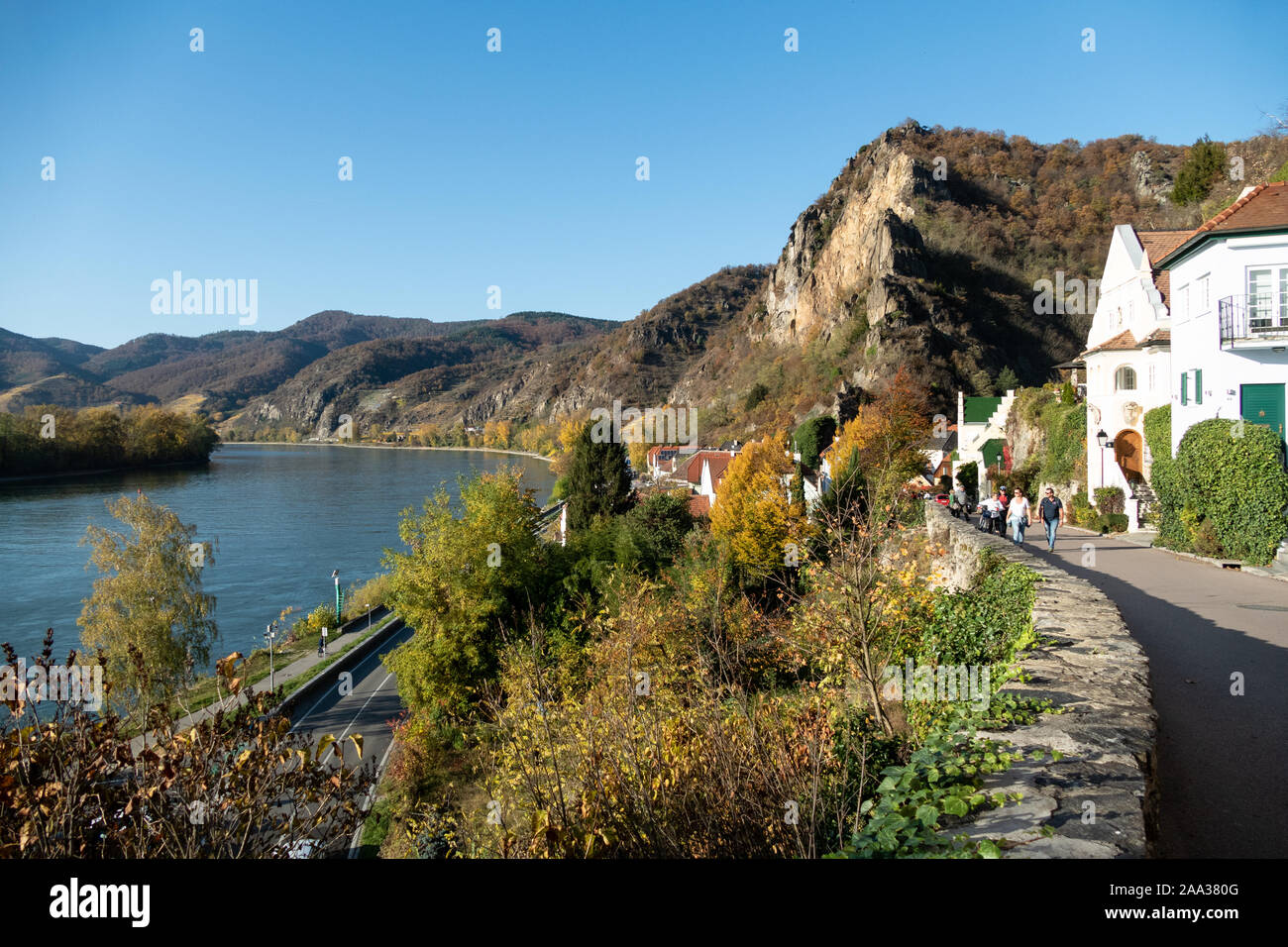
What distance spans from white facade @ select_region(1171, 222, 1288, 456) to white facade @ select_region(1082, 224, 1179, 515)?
15.9 ft

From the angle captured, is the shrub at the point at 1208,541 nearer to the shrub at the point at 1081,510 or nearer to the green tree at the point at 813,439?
the shrub at the point at 1081,510

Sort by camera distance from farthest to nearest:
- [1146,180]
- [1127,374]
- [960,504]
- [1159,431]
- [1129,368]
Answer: [1146,180]
[1127,374]
[1129,368]
[960,504]
[1159,431]

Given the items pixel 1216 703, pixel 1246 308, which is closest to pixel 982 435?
pixel 1246 308

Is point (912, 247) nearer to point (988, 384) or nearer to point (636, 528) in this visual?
point (988, 384)

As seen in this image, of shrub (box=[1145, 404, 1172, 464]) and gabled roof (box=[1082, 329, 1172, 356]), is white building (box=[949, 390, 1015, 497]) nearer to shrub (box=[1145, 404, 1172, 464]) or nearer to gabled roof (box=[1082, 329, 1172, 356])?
gabled roof (box=[1082, 329, 1172, 356])

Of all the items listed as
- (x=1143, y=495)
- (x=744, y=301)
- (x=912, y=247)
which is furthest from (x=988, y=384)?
(x=744, y=301)

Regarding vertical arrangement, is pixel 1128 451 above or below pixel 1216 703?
above

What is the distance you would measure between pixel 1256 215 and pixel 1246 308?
1942mm

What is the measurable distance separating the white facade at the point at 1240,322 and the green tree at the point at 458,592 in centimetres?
1867

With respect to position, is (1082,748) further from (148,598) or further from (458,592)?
(148,598)

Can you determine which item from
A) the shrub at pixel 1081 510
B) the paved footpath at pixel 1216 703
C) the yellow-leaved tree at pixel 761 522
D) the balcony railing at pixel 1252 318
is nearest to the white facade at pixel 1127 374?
the shrub at pixel 1081 510

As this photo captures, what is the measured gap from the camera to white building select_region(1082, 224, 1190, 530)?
Result: 73.4 ft

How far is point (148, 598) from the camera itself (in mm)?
29250

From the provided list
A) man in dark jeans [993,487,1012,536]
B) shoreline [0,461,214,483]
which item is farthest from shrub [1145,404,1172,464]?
shoreline [0,461,214,483]
